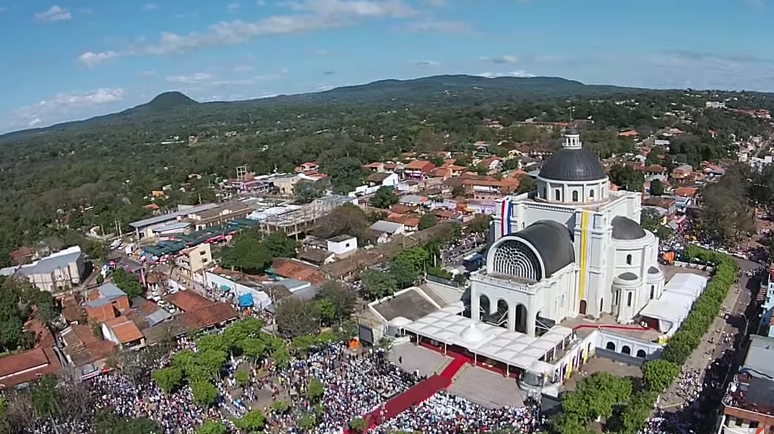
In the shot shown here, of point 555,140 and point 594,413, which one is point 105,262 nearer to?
point 594,413

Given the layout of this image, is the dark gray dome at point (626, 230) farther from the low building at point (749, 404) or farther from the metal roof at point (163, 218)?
the metal roof at point (163, 218)

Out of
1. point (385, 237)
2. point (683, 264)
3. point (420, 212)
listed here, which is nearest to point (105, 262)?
point (385, 237)

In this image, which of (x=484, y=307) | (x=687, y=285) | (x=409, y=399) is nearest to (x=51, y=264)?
(x=409, y=399)

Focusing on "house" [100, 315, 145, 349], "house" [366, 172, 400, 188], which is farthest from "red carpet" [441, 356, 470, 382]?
"house" [366, 172, 400, 188]

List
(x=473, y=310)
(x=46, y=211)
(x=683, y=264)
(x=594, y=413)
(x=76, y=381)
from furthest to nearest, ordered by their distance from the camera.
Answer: (x=46, y=211) < (x=683, y=264) < (x=473, y=310) < (x=76, y=381) < (x=594, y=413)

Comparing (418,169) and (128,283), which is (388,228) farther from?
(418,169)

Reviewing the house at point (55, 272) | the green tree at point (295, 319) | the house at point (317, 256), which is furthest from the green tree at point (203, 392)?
the house at point (55, 272)
